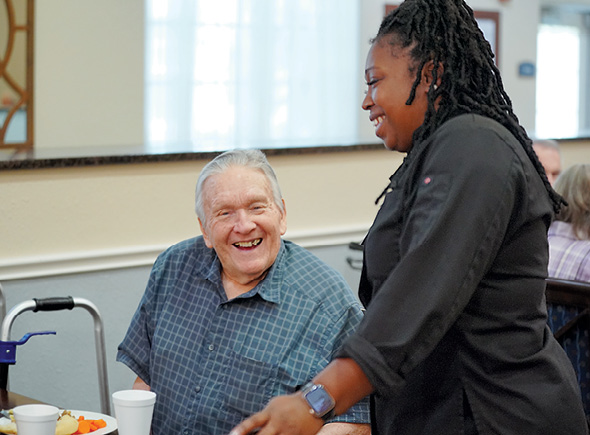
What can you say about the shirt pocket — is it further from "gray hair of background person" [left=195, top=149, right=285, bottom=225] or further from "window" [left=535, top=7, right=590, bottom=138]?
"window" [left=535, top=7, right=590, bottom=138]

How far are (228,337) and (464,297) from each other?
0.85m

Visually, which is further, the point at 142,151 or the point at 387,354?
the point at 142,151

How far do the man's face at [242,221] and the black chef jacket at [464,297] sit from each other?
0.65 meters

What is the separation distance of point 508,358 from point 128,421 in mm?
625

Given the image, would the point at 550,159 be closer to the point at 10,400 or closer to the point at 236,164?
the point at 236,164

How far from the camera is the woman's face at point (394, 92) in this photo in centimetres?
107

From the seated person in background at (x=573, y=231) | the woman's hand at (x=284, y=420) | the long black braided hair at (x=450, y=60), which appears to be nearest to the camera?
the woman's hand at (x=284, y=420)

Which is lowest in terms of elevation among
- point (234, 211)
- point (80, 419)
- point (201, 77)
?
point (80, 419)

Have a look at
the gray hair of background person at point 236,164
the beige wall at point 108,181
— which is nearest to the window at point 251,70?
the beige wall at point 108,181

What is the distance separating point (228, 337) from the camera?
1.73 metres

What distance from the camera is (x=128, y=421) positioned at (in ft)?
4.44

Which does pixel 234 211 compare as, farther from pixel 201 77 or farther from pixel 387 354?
pixel 201 77

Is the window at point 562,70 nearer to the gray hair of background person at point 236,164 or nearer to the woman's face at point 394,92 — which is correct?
the gray hair of background person at point 236,164

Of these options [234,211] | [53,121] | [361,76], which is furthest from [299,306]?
[361,76]
